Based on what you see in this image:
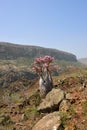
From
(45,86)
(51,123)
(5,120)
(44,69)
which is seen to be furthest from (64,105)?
(44,69)

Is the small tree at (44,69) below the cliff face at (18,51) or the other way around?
the other way around

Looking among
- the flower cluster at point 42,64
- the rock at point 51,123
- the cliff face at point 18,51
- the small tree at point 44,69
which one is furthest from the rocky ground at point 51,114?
the cliff face at point 18,51

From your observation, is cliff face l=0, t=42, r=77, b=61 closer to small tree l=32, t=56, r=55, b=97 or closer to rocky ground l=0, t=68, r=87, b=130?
small tree l=32, t=56, r=55, b=97

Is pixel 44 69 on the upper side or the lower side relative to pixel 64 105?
upper

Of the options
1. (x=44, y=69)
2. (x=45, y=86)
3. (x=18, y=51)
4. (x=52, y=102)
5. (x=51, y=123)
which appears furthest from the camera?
(x=18, y=51)

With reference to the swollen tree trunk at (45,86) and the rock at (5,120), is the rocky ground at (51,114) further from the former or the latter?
the swollen tree trunk at (45,86)

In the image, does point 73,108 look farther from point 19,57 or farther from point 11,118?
point 19,57

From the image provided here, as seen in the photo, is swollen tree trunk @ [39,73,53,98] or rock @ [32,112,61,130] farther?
swollen tree trunk @ [39,73,53,98]

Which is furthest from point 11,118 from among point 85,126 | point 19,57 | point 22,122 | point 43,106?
point 19,57

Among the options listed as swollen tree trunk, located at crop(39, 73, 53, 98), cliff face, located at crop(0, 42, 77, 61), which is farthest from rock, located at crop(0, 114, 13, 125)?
cliff face, located at crop(0, 42, 77, 61)

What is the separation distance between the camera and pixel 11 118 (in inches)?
448

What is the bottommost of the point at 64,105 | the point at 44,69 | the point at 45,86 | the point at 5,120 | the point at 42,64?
the point at 5,120

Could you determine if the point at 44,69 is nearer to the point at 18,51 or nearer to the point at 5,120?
the point at 5,120

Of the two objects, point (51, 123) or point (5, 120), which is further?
point (5, 120)
